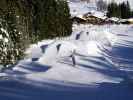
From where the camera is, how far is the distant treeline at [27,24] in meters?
28.1

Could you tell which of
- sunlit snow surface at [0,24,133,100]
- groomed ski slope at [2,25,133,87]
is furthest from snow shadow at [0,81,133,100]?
groomed ski slope at [2,25,133,87]

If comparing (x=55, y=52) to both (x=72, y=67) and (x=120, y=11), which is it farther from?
(x=120, y=11)

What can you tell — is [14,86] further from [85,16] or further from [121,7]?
[121,7]

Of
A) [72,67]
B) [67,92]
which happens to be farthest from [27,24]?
[67,92]

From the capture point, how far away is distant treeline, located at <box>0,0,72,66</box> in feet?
92.3

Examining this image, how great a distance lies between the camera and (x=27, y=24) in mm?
42156

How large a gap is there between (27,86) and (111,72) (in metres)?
7.56

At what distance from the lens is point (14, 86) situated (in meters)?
17.8

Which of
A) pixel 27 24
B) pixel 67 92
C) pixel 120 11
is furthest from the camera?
pixel 120 11

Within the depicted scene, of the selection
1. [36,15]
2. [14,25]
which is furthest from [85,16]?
[14,25]

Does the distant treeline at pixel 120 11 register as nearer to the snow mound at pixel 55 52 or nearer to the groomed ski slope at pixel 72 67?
the groomed ski slope at pixel 72 67

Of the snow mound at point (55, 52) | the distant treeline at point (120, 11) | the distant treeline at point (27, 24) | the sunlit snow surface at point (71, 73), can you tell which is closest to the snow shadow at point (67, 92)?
the sunlit snow surface at point (71, 73)

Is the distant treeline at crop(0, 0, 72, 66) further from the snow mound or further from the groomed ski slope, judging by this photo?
the snow mound

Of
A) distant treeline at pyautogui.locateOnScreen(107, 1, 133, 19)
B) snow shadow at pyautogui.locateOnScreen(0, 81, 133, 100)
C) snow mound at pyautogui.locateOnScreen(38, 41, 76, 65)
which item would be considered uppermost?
snow shadow at pyautogui.locateOnScreen(0, 81, 133, 100)
